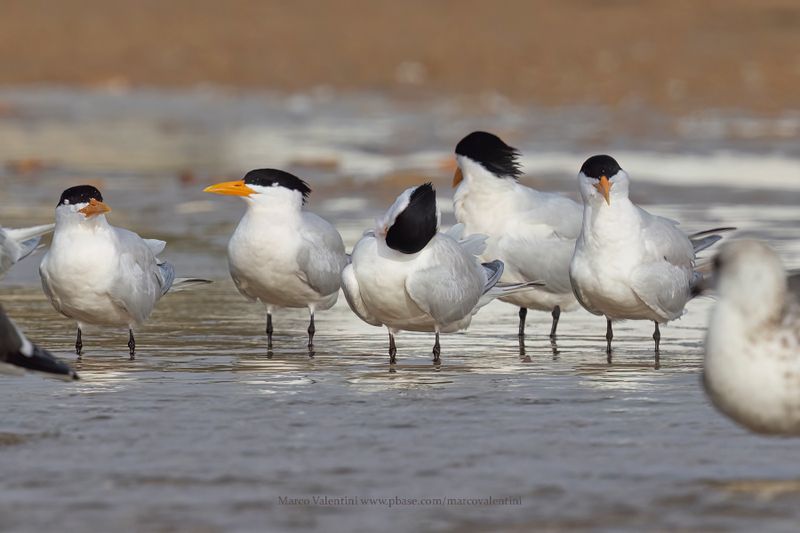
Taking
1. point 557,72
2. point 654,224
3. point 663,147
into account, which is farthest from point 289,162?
point 557,72

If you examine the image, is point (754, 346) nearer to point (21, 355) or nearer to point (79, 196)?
point (21, 355)

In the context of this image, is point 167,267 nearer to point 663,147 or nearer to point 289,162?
point 289,162

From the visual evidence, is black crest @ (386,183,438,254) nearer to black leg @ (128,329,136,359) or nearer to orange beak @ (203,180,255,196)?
orange beak @ (203,180,255,196)

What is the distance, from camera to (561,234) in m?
10.1

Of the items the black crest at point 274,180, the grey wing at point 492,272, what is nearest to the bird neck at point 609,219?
the grey wing at point 492,272

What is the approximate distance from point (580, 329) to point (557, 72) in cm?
2310

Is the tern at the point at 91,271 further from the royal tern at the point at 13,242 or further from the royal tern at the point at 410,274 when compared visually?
the royal tern at the point at 410,274

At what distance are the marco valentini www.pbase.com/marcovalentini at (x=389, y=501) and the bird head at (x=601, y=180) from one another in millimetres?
3376

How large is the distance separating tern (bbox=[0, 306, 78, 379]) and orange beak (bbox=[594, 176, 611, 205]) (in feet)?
10.9

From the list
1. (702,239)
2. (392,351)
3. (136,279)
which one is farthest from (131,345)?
(702,239)

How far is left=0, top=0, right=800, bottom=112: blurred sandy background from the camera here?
31.6m

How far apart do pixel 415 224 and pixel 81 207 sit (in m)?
1.83

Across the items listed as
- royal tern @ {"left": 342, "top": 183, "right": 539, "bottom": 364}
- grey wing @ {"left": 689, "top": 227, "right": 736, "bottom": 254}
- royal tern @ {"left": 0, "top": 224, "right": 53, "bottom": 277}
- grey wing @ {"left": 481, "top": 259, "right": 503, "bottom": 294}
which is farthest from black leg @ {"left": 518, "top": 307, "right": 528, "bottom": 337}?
royal tern @ {"left": 0, "top": 224, "right": 53, "bottom": 277}

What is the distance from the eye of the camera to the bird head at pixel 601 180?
8969 millimetres
